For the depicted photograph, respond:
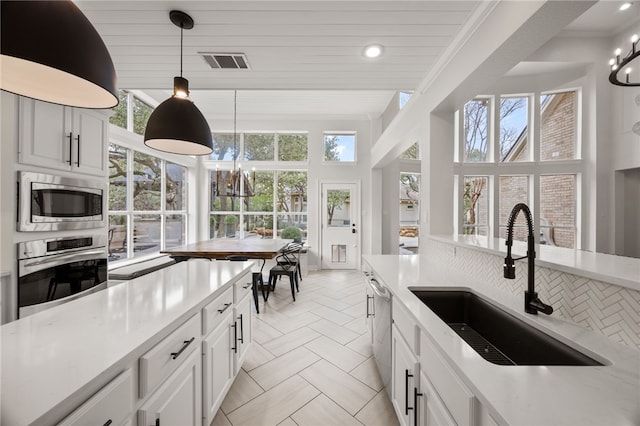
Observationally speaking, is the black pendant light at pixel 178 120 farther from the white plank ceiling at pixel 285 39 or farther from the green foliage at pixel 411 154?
the green foliage at pixel 411 154

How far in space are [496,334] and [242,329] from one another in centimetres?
164

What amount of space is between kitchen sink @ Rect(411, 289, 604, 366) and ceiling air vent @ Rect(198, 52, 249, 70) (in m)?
2.41

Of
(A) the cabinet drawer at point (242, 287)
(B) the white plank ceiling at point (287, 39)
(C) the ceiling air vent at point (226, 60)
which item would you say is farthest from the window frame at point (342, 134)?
(A) the cabinet drawer at point (242, 287)

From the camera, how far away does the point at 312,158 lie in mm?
5793

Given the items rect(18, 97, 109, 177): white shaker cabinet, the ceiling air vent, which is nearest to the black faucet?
the ceiling air vent

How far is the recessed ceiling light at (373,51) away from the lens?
217cm

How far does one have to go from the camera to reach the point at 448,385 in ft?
2.87

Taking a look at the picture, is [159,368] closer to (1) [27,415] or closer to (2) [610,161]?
(1) [27,415]

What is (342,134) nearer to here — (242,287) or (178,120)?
(178,120)

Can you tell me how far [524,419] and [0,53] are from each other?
62.6 inches

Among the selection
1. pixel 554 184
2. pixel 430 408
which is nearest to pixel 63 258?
pixel 430 408

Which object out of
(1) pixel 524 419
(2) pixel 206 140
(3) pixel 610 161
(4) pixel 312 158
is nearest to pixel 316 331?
(2) pixel 206 140

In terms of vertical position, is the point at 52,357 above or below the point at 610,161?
below

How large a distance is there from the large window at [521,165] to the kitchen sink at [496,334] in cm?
443
